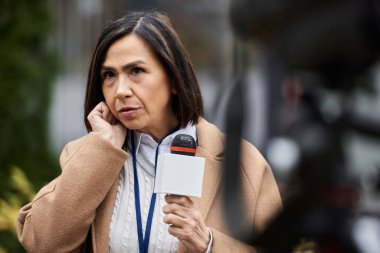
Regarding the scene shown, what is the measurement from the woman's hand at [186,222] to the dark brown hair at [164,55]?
45cm

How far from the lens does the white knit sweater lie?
2.72 meters

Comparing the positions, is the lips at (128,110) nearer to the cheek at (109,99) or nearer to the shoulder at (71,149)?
the cheek at (109,99)

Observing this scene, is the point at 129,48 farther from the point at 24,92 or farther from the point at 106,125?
the point at 24,92

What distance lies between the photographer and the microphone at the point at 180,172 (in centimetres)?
227

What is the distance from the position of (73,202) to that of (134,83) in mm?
411

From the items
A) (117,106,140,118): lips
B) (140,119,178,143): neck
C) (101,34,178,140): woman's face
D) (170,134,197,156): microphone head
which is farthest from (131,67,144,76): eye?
(170,134,197,156): microphone head

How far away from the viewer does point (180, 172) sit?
7.46ft

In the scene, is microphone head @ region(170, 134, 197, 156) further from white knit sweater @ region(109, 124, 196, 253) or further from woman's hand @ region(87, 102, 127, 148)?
woman's hand @ region(87, 102, 127, 148)

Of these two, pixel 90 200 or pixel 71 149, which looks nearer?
pixel 90 200

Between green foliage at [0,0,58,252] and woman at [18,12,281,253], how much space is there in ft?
11.3

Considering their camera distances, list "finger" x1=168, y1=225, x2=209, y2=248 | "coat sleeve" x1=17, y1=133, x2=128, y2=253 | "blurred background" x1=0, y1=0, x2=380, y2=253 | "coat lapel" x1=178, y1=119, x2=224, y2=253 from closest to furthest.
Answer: "blurred background" x1=0, y1=0, x2=380, y2=253, "finger" x1=168, y1=225, x2=209, y2=248, "coat lapel" x1=178, y1=119, x2=224, y2=253, "coat sleeve" x1=17, y1=133, x2=128, y2=253

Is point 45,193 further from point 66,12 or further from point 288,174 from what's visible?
point 66,12

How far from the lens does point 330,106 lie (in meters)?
0.77

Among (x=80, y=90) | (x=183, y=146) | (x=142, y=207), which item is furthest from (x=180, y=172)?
(x=80, y=90)
